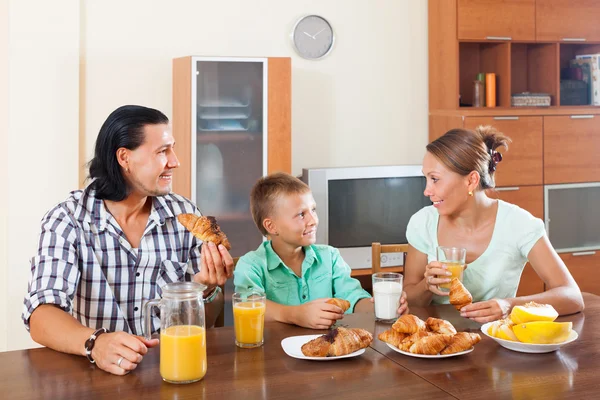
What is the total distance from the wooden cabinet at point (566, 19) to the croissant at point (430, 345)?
3387mm

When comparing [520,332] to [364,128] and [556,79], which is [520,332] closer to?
[364,128]

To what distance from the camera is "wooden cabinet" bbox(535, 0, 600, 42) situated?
468 cm

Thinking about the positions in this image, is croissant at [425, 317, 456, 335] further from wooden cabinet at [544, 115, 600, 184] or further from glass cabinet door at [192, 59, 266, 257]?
wooden cabinet at [544, 115, 600, 184]

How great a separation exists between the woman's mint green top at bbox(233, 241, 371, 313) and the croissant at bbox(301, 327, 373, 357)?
0.59 metres

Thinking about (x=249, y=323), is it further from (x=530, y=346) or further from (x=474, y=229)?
(x=474, y=229)

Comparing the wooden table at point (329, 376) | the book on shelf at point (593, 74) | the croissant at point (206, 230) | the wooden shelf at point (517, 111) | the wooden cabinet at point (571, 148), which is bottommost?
the wooden table at point (329, 376)

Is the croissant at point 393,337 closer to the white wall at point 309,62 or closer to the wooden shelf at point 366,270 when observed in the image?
the wooden shelf at point 366,270

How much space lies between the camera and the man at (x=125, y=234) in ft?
7.27

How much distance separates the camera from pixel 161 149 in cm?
233

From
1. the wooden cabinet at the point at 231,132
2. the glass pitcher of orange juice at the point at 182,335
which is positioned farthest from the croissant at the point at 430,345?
the wooden cabinet at the point at 231,132

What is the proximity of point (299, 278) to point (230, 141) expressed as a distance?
5.69 feet

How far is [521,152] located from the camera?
181 inches

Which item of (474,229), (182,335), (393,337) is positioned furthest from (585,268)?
(182,335)

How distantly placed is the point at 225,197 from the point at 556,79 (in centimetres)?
225
